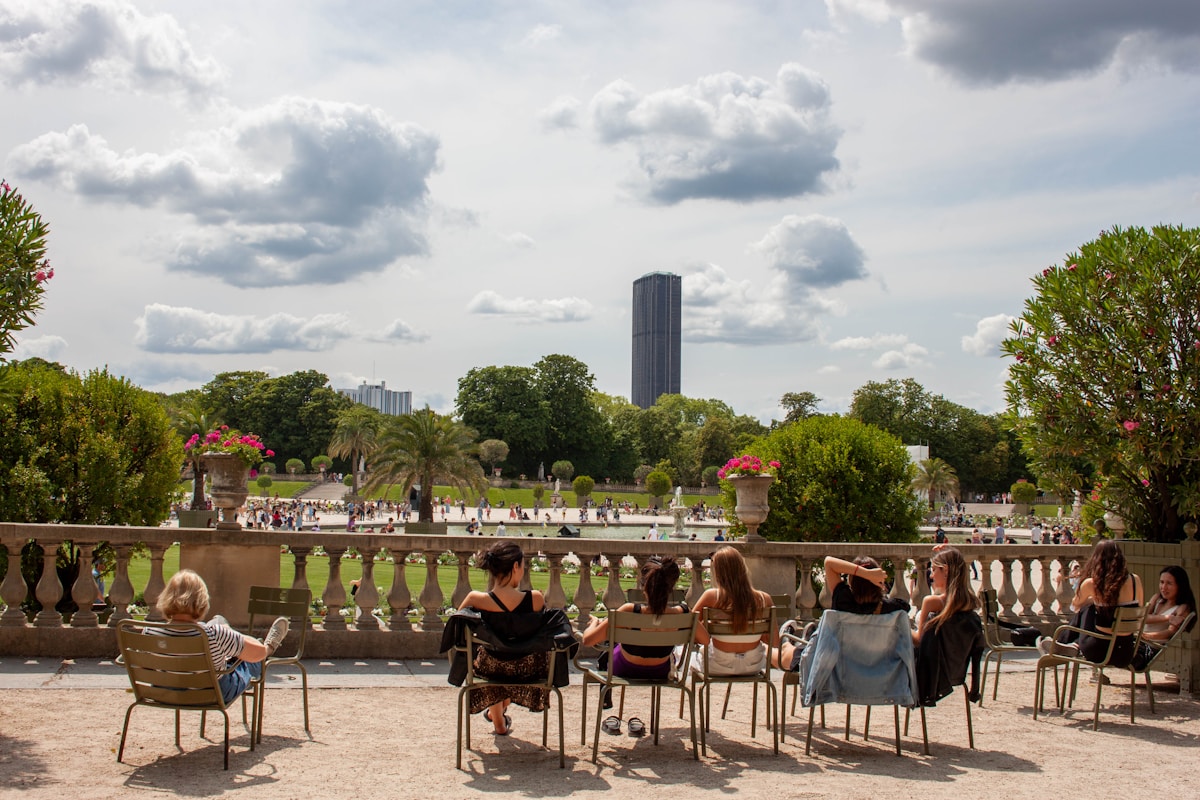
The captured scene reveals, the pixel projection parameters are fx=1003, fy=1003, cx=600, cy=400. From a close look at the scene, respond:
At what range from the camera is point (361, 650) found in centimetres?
882

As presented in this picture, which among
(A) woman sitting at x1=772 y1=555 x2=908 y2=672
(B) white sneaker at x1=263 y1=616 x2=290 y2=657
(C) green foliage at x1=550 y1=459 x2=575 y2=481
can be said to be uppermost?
(C) green foliage at x1=550 y1=459 x2=575 y2=481

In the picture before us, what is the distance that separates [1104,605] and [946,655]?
187cm

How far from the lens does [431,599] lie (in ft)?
29.3

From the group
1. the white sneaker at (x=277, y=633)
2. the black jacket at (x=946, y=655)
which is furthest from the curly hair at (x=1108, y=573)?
the white sneaker at (x=277, y=633)

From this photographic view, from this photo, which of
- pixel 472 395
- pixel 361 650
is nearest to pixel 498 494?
pixel 472 395

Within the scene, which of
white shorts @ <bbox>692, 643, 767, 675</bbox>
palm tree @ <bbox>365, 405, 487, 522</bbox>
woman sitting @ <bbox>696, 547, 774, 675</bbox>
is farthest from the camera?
palm tree @ <bbox>365, 405, 487, 522</bbox>

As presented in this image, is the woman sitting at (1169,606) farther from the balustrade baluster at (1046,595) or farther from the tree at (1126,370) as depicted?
the balustrade baluster at (1046,595)

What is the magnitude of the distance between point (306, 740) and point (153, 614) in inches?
120

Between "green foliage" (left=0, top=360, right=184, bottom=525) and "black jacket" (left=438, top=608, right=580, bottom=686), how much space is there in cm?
680

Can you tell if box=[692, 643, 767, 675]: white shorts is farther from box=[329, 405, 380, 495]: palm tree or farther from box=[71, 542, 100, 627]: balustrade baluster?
box=[329, 405, 380, 495]: palm tree

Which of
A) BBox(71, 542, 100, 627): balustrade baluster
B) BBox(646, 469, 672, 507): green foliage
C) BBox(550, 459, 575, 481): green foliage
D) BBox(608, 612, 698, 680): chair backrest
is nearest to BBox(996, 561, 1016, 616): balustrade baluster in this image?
BBox(608, 612, 698, 680): chair backrest

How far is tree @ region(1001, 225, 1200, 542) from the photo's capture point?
867cm

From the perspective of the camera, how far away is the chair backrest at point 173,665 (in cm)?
549

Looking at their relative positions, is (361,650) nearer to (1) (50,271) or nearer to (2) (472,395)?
(1) (50,271)
